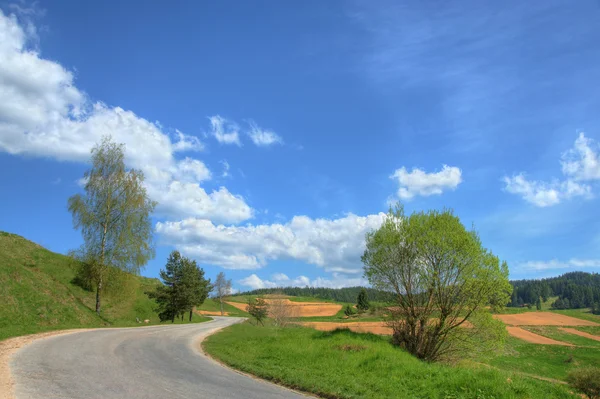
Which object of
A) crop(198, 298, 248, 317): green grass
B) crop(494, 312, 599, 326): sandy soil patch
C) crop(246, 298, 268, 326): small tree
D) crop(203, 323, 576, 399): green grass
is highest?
crop(203, 323, 576, 399): green grass

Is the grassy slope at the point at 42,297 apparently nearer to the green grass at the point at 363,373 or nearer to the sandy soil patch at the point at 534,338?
the green grass at the point at 363,373

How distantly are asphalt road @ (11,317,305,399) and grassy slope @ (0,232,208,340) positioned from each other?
20.8 ft

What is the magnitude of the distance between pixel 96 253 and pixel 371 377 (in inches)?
1108

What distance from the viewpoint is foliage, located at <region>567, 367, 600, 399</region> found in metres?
22.0

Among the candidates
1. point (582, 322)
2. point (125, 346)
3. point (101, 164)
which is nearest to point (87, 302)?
point (101, 164)

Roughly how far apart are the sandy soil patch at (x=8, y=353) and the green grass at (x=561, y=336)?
77.0 meters

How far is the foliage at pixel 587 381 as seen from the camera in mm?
22031

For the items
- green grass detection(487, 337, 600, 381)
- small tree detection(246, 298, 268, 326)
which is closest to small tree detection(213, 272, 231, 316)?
small tree detection(246, 298, 268, 326)

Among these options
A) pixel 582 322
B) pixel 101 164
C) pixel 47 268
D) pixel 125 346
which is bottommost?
pixel 582 322

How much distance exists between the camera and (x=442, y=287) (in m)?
22.4

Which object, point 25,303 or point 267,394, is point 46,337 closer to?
point 25,303

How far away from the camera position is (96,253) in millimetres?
32812

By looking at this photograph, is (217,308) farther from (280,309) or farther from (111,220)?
(111,220)

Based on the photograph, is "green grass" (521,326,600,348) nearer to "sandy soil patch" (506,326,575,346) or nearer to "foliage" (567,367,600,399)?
"sandy soil patch" (506,326,575,346)
